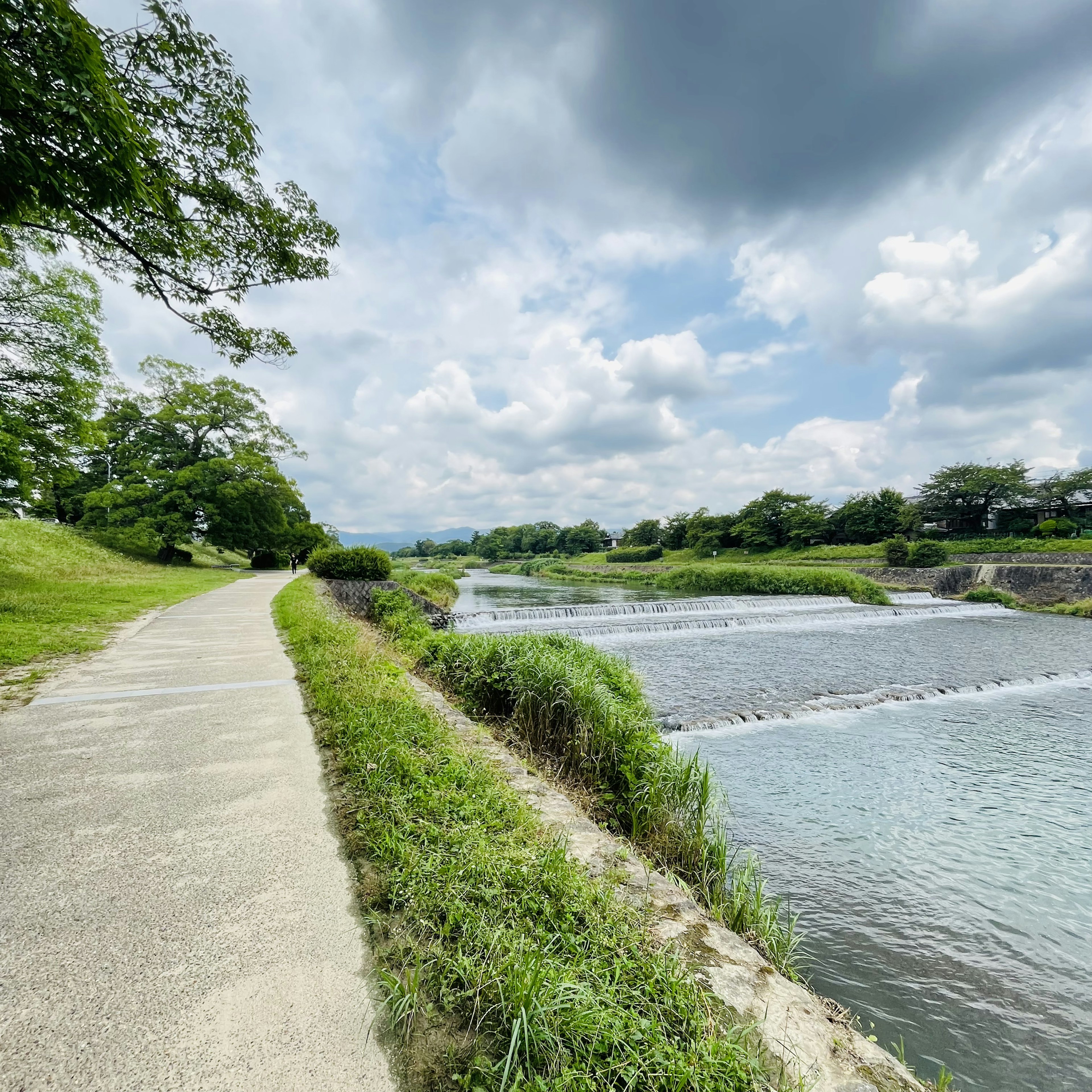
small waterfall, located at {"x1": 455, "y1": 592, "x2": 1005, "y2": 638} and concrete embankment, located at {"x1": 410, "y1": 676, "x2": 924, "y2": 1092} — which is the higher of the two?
concrete embankment, located at {"x1": 410, "y1": 676, "x2": 924, "y2": 1092}

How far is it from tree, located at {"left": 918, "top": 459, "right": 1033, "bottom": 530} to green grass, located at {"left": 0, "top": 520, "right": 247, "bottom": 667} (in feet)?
149

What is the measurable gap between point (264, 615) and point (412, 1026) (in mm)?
10432

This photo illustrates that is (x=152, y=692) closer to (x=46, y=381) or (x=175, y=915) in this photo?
(x=175, y=915)

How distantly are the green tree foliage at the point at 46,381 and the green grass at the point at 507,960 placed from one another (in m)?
13.5

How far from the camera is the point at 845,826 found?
14.9 feet

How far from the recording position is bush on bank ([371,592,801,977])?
3213 millimetres

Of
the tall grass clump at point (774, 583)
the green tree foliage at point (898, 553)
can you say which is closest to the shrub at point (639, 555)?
the tall grass clump at point (774, 583)

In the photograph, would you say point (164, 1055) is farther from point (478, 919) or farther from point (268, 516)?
point (268, 516)

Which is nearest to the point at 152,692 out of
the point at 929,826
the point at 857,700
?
the point at 929,826

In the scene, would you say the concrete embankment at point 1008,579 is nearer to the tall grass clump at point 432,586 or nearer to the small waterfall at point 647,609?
the small waterfall at point 647,609

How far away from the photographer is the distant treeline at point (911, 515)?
33.4 meters

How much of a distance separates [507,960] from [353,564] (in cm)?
1485

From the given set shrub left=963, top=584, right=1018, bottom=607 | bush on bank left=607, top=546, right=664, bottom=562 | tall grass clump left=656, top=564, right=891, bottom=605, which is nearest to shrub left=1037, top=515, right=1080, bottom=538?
shrub left=963, top=584, right=1018, bottom=607

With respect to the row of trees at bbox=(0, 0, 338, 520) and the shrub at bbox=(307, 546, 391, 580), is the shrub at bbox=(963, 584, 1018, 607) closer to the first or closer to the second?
the shrub at bbox=(307, 546, 391, 580)
